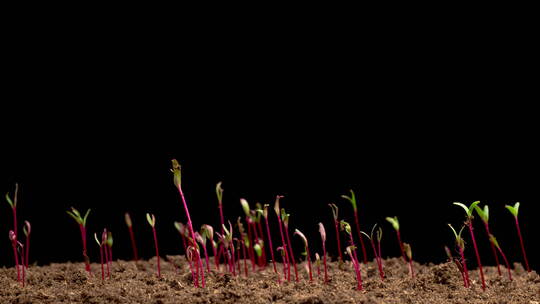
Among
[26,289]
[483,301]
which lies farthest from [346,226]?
[26,289]

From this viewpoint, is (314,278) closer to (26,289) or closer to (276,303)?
(276,303)

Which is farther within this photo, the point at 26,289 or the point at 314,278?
the point at 314,278

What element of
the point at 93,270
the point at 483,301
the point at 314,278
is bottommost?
the point at 483,301

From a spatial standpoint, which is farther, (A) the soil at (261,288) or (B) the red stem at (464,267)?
(B) the red stem at (464,267)

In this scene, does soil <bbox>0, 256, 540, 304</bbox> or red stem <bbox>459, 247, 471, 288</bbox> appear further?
red stem <bbox>459, 247, 471, 288</bbox>

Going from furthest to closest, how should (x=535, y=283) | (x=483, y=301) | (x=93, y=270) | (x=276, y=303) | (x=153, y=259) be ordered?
(x=153, y=259), (x=93, y=270), (x=535, y=283), (x=483, y=301), (x=276, y=303)

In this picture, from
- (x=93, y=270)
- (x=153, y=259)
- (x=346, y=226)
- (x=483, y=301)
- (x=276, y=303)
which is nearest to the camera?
(x=276, y=303)

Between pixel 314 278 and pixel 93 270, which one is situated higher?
pixel 93 270
